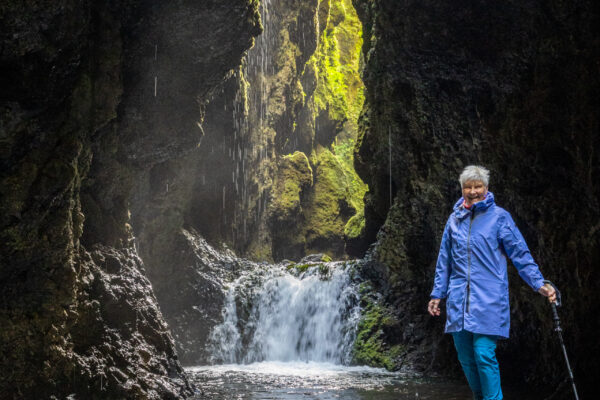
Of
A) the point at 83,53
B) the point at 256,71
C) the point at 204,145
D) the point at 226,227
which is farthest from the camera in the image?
the point at 256,71

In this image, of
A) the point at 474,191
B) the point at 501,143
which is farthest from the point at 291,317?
the point at 474,191

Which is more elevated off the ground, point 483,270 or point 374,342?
point 483,270

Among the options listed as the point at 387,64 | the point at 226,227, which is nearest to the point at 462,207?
the point at 387,64

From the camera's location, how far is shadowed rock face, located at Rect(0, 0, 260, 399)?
5359 mm

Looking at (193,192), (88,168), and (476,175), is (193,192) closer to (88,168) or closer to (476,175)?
(88,168)

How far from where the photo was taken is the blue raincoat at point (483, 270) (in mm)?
4246

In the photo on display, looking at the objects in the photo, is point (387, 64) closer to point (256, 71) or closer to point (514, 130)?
point (514, 130)

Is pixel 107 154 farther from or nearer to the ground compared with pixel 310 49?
nearer to the ground

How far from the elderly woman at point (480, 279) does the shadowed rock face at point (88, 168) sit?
159 inches

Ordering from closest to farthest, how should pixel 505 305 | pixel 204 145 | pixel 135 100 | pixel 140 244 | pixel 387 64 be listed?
pixel 505 305, pixel 135 100, pixel 387 64, pixel 140 244, pixel 204 145

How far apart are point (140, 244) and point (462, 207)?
1088cm

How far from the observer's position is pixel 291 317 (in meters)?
14.6

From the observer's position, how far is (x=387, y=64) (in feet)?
36.3

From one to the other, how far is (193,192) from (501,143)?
35.8 feet
